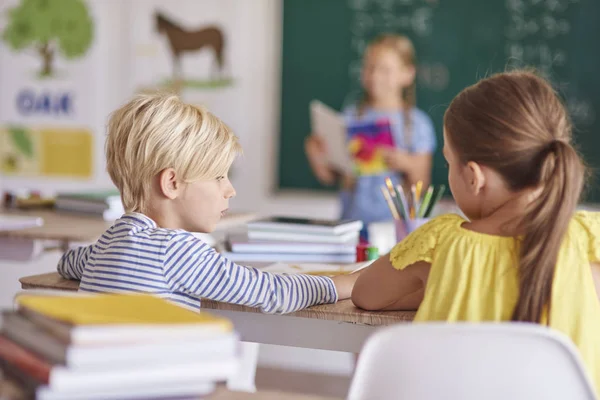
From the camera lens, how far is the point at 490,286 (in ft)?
4.13

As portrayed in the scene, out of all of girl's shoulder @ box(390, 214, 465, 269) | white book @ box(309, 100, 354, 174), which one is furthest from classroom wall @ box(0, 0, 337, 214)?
girl's shoulder @ box(390, 214, 465, 269)

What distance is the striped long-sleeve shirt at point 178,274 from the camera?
1397 millimetres

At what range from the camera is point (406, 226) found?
1960 mm

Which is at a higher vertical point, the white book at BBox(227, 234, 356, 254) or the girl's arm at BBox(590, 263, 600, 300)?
the girl's arm at BBox(590, 263, 600, 300)

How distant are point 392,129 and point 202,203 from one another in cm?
217

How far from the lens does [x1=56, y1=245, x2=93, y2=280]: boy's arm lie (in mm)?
1683

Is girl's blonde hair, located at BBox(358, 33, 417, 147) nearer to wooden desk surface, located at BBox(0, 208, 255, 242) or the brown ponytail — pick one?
wooden desk surface, located at BBox(0, 208, 255, 242)

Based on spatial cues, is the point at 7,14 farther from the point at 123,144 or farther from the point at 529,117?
the point at 529,117

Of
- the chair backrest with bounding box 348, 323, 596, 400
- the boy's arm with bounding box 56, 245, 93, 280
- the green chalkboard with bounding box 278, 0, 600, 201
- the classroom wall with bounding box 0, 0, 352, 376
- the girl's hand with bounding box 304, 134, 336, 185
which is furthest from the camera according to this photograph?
the classroom wall with bounding box 0, 0, 352, 376

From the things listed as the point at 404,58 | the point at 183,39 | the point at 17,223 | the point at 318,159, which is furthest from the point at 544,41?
the point at 17,223

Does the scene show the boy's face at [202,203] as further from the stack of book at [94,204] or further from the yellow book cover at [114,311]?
the stack of book at [94,204]

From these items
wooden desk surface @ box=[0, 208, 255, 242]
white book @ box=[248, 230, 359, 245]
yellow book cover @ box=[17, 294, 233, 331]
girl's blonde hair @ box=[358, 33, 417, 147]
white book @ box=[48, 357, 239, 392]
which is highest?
girl's blonde hair @ box=[358, 33, 417, 147]

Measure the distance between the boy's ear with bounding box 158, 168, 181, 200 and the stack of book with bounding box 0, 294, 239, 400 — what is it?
2.11 ft

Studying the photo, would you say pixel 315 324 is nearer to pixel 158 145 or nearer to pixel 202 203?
pixel 202 203
